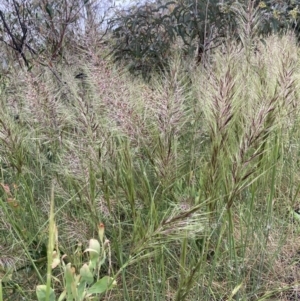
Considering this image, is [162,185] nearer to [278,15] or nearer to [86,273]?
[86,273]

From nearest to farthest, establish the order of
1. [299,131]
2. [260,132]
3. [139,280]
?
[260,132] → [139,280] → [299,131]

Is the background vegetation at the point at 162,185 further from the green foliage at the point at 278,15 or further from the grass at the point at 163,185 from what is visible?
the green foliage at the point at 278,15

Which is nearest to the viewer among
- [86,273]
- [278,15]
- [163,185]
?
[86,273]

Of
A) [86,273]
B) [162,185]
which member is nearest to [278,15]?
[162,185]

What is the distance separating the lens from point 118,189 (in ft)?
3.56

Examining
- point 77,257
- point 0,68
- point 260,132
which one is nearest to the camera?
point 260,132

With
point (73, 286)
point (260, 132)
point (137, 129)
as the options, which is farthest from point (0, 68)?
point (73, 286)

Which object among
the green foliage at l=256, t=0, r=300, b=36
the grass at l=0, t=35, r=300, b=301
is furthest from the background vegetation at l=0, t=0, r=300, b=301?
the green foliage at l=256, t=0, r=300, b=36

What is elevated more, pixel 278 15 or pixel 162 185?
pixel 278 15

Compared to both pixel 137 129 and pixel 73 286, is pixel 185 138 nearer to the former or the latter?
pixel 137 129

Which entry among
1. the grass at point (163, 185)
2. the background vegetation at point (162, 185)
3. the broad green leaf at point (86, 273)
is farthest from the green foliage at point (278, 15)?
the broad green leaf at point (86, 273)

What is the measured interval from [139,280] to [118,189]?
0.30m

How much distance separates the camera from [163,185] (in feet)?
3.46

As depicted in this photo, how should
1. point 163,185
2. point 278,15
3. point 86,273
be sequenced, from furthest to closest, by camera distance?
point 278,15
point 163,185
point 86,273
